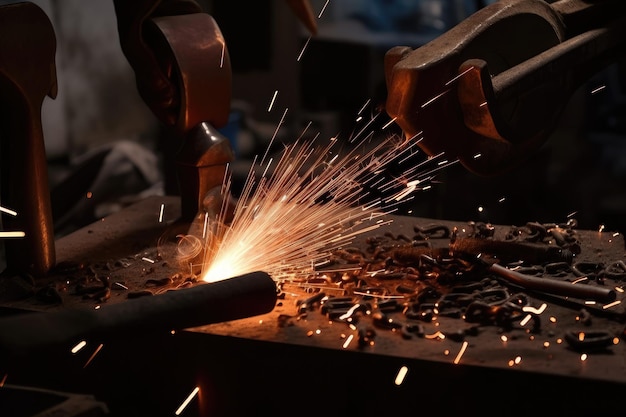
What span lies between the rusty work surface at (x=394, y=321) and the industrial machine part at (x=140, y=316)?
0.11m

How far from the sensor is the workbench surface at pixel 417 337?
2393 millimetres

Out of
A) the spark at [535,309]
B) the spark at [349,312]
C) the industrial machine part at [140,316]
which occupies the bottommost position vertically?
the spark at [349,312]

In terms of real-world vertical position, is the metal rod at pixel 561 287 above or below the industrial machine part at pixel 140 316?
below

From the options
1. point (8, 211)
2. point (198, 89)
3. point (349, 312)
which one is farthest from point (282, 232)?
point (8, 211)

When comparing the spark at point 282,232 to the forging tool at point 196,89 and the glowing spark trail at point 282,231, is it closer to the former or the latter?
the glowing spark trail at point 282,231

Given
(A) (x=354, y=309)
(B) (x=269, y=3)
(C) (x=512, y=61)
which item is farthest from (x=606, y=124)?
(A) (x=354, y=309)

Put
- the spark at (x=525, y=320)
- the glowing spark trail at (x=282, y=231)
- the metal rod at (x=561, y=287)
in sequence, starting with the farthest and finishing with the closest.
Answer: the glowing spark trail at (x=282, y=231)
the metal rod at (x=561, y=287)
the spark at (x=525, y=320)

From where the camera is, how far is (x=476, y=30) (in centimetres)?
272

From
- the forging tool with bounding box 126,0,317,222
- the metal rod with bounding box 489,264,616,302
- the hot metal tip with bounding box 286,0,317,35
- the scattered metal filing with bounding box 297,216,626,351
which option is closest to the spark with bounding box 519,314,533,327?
the scattered metal filing with bounding box 297,216,626,351

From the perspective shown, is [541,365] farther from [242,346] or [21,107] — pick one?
[21,107]

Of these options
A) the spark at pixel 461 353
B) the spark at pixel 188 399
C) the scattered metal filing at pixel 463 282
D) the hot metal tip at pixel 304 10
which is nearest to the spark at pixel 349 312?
the scattered metal filing at pixel 463 282

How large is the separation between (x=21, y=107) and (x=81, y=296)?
68 centimetres

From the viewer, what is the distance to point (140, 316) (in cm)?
241

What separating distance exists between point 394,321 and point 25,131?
144 cm
